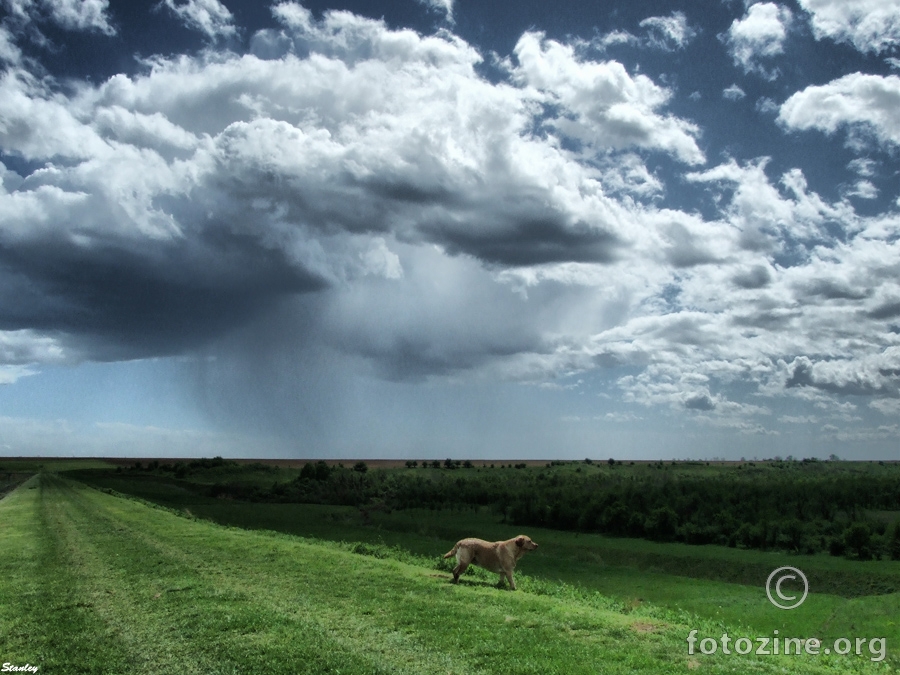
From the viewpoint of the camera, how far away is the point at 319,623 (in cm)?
1322

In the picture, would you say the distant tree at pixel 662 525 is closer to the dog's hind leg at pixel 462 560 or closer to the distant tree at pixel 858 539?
the distant tree at pixel 858 539

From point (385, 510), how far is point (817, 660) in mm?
68812

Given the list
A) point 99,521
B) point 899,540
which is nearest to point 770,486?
point 899,540

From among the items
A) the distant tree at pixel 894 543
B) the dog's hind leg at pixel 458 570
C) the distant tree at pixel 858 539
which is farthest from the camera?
the distant tree at pixel 858 539

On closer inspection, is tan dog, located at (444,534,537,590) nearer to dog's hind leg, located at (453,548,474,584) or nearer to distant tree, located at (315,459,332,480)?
dog's hind leg, located at (453,548,474,584)

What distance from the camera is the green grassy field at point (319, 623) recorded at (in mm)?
10953

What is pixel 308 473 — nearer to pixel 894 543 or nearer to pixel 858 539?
pixel 858 539

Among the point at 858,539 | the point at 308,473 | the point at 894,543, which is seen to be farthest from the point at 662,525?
the point at 308,473

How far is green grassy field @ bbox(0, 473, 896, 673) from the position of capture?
11.0 metres

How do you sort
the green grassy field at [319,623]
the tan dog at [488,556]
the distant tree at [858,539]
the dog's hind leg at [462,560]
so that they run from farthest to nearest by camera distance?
the distant tree at [858,539] < the dog's hind leg at [462,560] < the tan dog at [488,556] < the green grassy field at [319,623]

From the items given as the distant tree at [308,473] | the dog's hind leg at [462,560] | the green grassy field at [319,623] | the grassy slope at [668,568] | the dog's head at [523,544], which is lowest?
the grassy slope at [668,568]

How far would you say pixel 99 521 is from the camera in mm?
36281

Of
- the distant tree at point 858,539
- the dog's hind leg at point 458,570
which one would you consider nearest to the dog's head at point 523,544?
the dog's hind leg at point 458,570

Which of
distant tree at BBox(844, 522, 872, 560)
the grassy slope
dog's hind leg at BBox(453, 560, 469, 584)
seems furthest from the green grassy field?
distant tree at BBox(844, 522, 872, 560)
